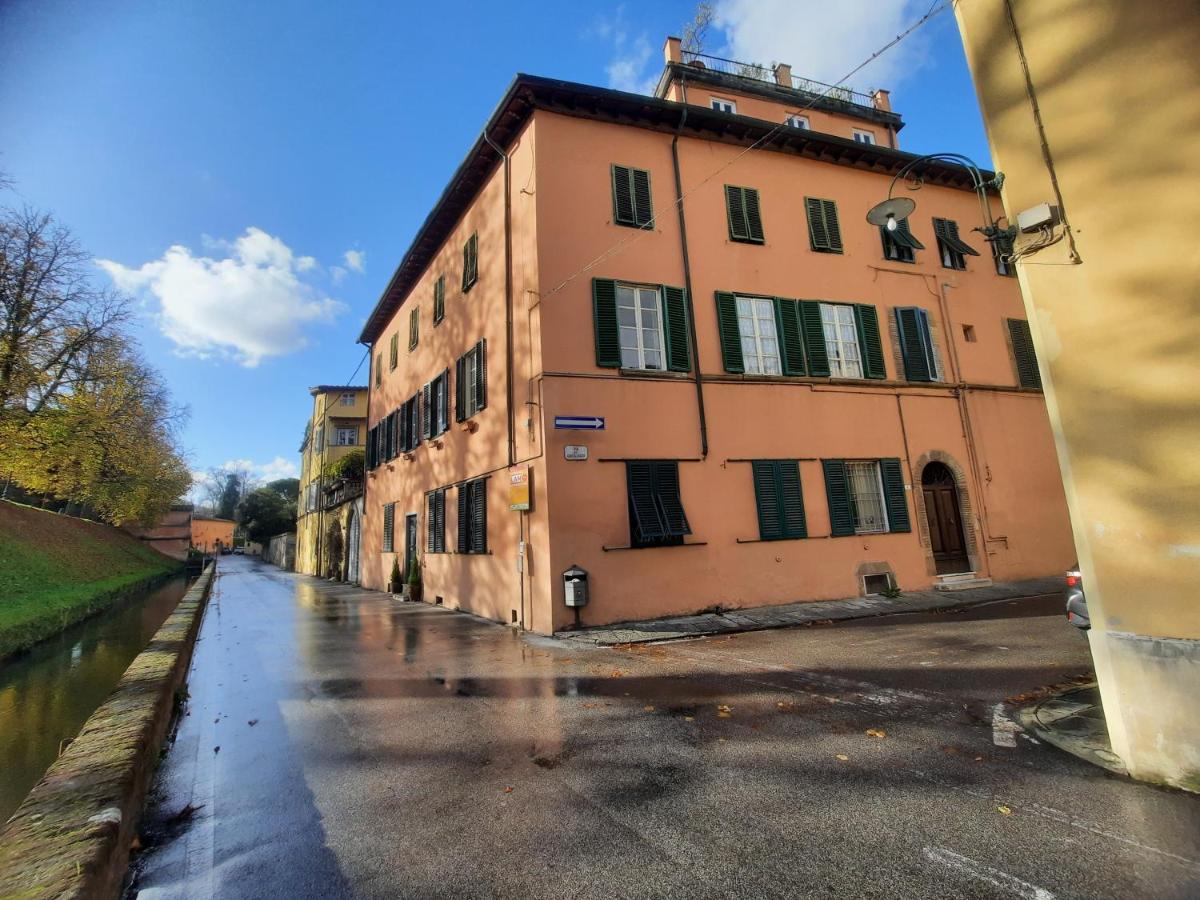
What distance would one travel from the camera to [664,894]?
2.32 meters

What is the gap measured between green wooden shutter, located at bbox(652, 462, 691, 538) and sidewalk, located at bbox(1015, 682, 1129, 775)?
18.5 ft

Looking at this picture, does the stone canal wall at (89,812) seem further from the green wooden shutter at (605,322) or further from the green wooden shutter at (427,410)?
the green wooden shutter at (427,410)

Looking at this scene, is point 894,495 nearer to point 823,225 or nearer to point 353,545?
point 823,225

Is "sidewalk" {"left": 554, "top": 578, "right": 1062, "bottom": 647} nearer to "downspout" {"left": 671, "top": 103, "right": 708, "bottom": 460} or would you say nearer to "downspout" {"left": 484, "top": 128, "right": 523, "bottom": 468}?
"downspout" {"left": 671, "top": 103, "right": 708, "bottom": 460}

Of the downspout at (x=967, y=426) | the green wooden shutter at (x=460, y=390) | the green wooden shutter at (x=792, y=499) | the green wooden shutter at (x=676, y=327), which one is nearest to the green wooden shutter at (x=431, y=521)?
the green wooden shutter at (x=460, y=390)

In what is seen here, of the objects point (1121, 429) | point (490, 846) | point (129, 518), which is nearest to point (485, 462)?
point (490, 846)

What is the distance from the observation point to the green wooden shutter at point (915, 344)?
12.8 m

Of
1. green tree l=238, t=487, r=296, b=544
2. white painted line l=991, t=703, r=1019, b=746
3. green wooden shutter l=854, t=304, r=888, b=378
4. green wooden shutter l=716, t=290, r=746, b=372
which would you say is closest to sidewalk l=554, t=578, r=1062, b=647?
white painted line l=991, t=703, r=1019, b=746

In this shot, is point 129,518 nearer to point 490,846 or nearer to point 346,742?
point 346,742

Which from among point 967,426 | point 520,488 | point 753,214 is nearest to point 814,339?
point 753,214

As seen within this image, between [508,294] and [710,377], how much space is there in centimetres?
435

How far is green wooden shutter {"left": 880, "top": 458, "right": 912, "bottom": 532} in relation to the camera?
1166 cm

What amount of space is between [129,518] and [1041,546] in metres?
41.1

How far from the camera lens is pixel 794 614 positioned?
32.0 ft
